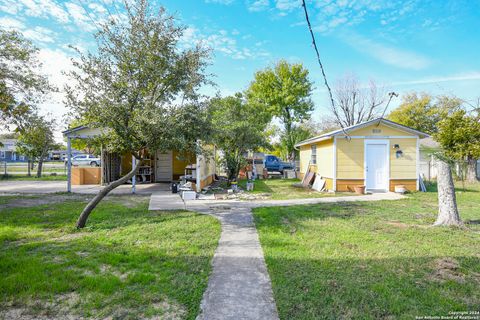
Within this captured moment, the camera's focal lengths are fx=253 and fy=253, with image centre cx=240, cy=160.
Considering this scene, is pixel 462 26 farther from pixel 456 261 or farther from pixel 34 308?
pixel 34 308

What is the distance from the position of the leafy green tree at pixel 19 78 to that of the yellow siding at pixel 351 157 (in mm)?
12066

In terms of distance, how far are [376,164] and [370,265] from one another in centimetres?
907

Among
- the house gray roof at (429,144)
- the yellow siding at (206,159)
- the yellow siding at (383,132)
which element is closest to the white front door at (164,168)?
the yellow siding at (206,159)

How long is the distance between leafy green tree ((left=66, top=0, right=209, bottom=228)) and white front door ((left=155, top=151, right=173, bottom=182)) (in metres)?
10.1

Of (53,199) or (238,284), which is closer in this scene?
(238,284)

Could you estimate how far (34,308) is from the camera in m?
2.61

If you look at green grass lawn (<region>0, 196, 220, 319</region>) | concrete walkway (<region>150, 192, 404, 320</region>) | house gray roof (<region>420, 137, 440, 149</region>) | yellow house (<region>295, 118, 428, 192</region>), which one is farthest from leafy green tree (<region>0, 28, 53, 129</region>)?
house gray roof (<region>420, 137, 440, 149</region>)

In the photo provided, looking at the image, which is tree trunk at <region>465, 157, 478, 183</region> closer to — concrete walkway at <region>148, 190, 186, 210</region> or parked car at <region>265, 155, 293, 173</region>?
parked car at <region>265, 155, 293, 173</region>

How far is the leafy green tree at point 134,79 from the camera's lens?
5316mm

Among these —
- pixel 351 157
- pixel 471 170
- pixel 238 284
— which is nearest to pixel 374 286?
pixel 238 284

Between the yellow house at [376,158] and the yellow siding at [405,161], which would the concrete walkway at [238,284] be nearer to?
the yellow house at [376,158]

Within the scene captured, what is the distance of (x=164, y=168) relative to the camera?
1580 centimetres

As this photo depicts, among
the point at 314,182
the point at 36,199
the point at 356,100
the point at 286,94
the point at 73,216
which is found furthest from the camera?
the point at 356,100

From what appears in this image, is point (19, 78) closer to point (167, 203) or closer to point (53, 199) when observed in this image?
point (53, 199)
